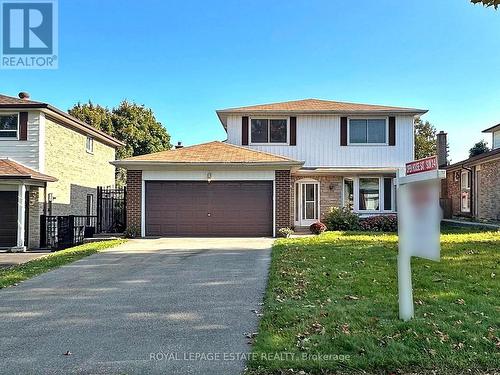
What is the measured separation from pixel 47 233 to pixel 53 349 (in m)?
14.8

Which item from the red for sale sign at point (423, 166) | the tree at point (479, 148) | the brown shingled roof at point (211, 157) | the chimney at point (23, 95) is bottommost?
the red for sale sign at point (423, 166)

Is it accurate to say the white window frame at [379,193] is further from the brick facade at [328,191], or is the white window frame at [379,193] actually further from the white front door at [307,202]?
the white front door at [307,202]

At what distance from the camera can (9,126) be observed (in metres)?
18.1

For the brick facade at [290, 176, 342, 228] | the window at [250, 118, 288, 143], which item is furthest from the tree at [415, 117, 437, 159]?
the window at [250, 118, 288, 143]

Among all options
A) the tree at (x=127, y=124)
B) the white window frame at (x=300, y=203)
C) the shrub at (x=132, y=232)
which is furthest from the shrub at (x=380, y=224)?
the tree at (x=127, y=124)

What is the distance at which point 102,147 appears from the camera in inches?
997

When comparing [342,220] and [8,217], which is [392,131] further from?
[8,217]

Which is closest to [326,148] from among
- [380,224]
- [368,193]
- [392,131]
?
[368,193]

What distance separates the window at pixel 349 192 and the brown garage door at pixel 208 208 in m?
4.94

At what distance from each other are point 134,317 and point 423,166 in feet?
14.3

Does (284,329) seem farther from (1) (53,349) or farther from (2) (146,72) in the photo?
(2) (146,72)

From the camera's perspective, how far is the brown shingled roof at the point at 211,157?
1675cm

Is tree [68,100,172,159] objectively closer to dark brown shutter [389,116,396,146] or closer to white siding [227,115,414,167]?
white siding [227,115,414,167]

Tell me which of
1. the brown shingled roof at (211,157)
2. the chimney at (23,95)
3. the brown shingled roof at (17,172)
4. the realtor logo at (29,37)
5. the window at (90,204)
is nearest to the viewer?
the realtor logo at (29,37)
